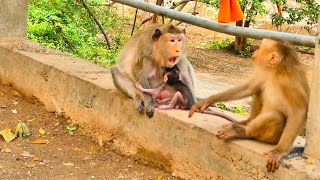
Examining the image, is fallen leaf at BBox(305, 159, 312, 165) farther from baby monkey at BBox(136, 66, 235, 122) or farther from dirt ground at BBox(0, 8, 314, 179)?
baby monkey at BBox(136, 66, 235, 122)

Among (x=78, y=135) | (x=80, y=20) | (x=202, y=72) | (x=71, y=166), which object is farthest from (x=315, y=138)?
(x=202, y=72)

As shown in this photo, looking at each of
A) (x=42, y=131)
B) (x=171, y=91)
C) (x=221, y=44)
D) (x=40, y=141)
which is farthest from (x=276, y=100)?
(x=221, y=44)

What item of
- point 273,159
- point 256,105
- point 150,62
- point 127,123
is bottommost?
point 127,123

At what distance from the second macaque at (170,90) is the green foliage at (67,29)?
4345 millimetres

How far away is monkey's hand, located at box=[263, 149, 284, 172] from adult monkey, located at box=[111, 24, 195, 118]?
4.44ft

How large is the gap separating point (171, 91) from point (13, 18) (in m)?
2.81

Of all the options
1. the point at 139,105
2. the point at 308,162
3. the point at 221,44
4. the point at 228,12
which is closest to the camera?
the point at 308,162

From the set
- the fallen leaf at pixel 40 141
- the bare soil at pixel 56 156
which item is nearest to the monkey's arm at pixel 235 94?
the bare soil at pixel 56 156

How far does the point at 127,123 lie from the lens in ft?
16.2

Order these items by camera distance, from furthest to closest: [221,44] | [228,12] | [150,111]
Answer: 1. [221,44]
2. [150,111]
3. [228,12]

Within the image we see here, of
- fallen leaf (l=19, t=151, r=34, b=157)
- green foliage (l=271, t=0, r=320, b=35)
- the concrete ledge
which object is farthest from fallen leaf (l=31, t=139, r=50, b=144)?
green foliage (l=271, t=0, r=320, b=35)

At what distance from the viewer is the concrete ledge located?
383 centimetres

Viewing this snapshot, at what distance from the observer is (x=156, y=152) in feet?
15.2

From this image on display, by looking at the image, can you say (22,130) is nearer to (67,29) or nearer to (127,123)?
(127,123)
